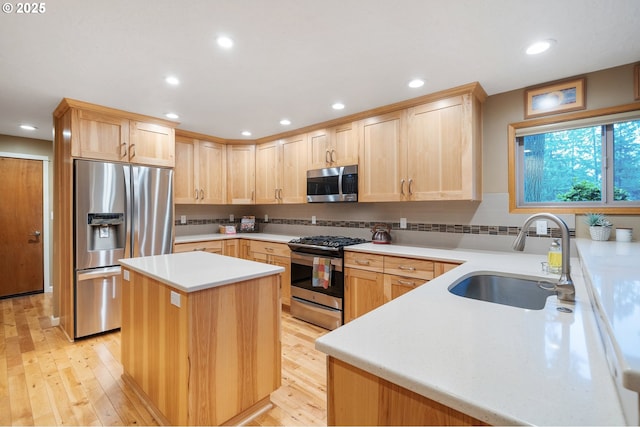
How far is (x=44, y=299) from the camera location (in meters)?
4.12

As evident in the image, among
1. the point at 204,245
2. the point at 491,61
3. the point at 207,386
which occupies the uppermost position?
the point at 491,61

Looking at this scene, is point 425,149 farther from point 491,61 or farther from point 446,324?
point 446,324

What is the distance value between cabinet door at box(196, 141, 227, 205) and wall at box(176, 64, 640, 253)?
74.1 inches

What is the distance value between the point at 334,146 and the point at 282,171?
96cm

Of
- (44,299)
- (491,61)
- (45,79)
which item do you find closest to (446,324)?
(491,61)

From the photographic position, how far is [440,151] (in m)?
2.71

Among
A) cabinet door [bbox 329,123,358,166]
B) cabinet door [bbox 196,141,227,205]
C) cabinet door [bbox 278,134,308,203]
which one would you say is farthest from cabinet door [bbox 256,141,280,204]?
cabinet door [bbox 329,123,358,166]

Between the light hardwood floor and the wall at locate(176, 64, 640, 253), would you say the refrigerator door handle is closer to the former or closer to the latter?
the light hardwood floor

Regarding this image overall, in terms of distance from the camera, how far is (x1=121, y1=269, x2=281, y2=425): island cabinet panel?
155 centimetres

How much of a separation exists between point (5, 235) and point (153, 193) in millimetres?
2646

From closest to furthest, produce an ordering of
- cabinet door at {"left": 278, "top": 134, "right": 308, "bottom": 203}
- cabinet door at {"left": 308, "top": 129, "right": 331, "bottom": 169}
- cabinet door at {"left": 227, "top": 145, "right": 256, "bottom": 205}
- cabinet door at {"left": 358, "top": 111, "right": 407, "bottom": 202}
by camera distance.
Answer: cabinet door at {"left": 358, "top": 111, "right": 407, "bottom": 202}
cabinet door at {"left": 308, "top": 129, "right": 331, "bottom": 169}
cabinet door at {"left": 278, "top": 134, "right": 308, "bottom": 203}
cabinet door at {"left": 227, "top": 145, "right": 256, "bottom": 205}

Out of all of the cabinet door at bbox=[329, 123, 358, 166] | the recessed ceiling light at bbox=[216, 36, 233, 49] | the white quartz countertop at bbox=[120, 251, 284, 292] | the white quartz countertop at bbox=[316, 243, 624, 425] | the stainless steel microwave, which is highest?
the recessed ceiling light at bbox=[216, 36, 233, 49]

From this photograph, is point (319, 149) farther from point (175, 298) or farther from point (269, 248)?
point (175, 298)

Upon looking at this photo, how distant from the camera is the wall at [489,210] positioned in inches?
88.4
